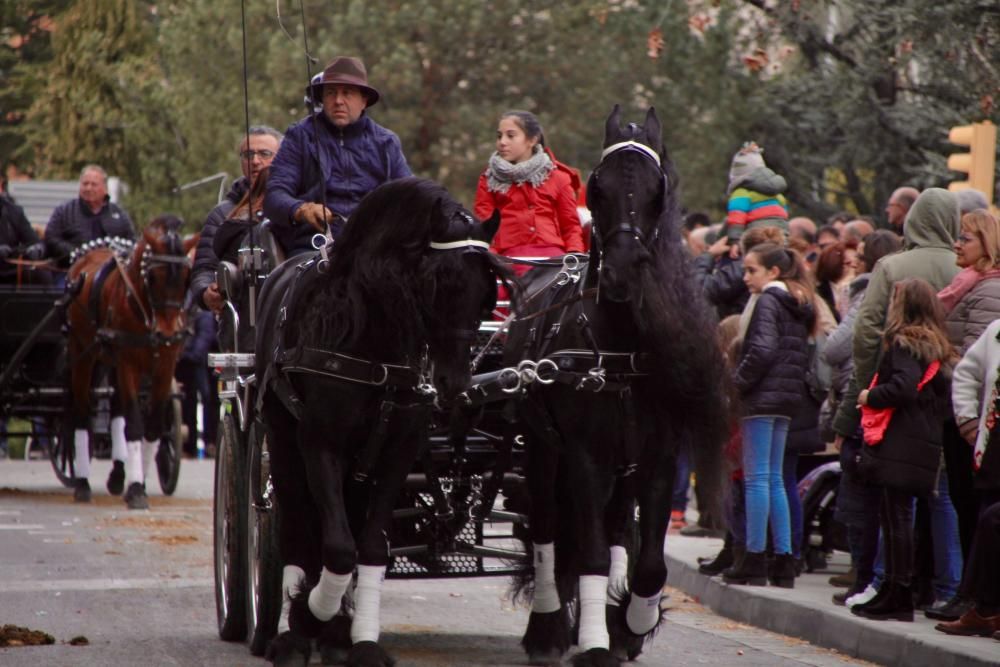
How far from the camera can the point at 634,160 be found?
25.7ft

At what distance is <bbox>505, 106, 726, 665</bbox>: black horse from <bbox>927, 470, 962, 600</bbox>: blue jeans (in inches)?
92.5

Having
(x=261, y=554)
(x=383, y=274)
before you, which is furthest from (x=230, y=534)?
(x=383, y=274)

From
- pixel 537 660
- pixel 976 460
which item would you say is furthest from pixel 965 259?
pixel 537 660

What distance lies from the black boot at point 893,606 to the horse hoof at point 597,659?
234 cm

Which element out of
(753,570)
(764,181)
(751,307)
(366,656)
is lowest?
(753,570)

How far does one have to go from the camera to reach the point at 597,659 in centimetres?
770

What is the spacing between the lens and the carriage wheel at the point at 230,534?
909cm

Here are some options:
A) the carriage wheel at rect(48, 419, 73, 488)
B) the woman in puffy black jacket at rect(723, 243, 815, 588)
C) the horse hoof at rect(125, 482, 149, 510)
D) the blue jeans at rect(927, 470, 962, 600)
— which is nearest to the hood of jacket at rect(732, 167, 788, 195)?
the woman in puffy black jacket at rect(723, 243, 815, 588)

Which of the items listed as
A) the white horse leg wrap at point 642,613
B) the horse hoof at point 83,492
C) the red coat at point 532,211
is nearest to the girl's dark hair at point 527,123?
the red coat at point 532,211

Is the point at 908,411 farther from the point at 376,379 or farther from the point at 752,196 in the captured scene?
the point at 752,196

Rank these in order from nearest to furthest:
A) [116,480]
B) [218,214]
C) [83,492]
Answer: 1. [218,214]
2. [83,492]
3. [116,480]

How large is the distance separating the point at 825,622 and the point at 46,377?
400 inches

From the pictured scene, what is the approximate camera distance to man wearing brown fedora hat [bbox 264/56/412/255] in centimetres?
922


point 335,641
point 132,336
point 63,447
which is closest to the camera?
point 335,641
